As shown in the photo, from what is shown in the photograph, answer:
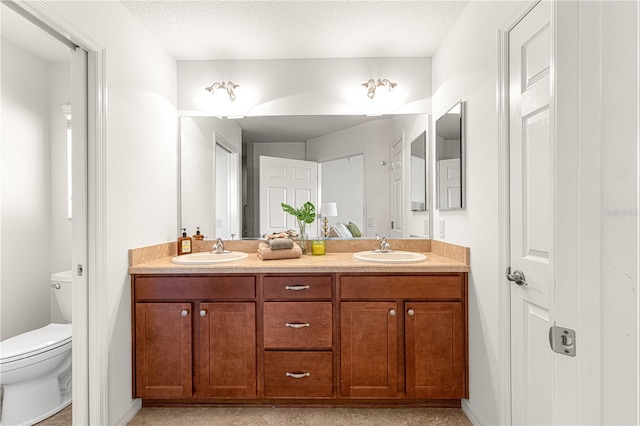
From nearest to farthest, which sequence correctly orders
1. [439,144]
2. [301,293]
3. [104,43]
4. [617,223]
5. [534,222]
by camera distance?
[617,223]
[534,222]
[104,43]
[301,293]
[439,144]

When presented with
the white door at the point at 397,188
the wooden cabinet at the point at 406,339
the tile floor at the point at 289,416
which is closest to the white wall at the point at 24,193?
the tile floor at the point at 289,416

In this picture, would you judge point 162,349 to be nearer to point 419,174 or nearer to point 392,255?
point 392,255

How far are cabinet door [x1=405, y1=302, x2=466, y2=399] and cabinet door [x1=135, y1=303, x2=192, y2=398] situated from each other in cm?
130

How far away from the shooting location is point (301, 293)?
1.94m

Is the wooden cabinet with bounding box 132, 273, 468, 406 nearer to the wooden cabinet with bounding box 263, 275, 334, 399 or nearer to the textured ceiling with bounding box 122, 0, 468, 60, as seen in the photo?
the wooden cabinet with bounding box 263, 275, 334, 399

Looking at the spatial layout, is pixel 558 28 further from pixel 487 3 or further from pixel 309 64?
pixel 309 64

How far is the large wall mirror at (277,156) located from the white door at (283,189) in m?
0.03

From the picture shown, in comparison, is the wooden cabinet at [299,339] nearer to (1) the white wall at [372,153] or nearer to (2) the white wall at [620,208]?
(1) the white wall at [372,153]

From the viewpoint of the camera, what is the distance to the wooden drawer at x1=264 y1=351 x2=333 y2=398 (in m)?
1.93

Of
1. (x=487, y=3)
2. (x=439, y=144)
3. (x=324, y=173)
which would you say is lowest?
(x=324, y=173)

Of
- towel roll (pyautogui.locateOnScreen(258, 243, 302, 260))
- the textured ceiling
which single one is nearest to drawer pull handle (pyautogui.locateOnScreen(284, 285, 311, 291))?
towel roll (pyautogui.locateOnScreen(258, 243, 302, 260))

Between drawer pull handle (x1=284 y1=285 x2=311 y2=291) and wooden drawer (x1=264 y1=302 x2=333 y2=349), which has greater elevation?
drawer pull handle (x1=284 y1=285 x2=311 y2=291)

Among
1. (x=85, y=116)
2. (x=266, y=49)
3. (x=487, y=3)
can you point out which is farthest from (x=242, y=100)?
(x=487, y=3)

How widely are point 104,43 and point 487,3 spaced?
1960 millimetres
